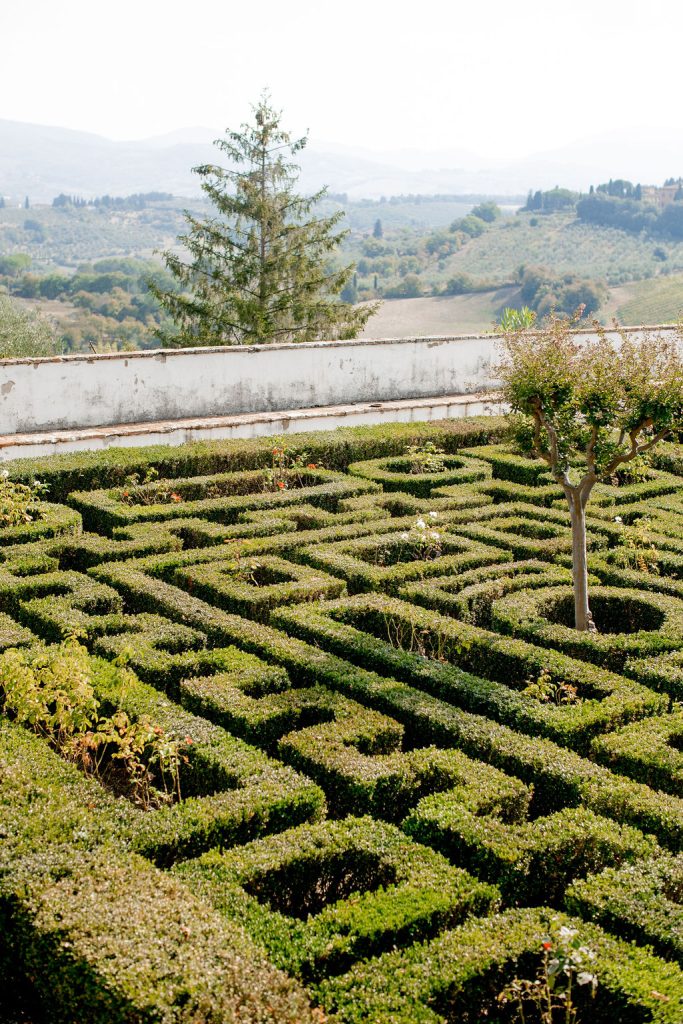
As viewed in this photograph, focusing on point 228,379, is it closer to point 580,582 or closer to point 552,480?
point 552,480

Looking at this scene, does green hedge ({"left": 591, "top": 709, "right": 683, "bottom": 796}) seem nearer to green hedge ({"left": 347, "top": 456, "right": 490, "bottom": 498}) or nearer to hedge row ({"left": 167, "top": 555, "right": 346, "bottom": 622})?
hedge row ({"left": 167, "top": 555, "right": 346, "bottom": 622})

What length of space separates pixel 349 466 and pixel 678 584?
5.52 m

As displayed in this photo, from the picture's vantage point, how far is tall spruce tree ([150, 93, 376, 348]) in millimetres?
29672

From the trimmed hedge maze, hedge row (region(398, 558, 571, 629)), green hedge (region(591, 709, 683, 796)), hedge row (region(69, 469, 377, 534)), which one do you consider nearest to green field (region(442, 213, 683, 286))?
hedge row (region(69, 469, 377, 534))

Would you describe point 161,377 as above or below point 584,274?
below

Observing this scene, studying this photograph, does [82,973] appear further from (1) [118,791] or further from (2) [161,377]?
(2) [161,377]

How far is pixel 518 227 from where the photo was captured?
119500mm

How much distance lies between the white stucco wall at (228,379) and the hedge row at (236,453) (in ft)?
4.18

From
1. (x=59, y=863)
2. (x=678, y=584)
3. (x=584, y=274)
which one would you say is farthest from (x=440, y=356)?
(x=584, y=274)

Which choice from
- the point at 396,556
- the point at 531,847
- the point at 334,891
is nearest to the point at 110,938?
the point at 334,891

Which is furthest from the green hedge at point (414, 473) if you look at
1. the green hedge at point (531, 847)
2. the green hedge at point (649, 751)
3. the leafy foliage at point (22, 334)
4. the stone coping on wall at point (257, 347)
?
the leafy foliage at point (22, 334)

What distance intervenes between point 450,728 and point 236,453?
7.57 meters

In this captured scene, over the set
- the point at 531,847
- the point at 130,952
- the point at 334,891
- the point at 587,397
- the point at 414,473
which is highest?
the point at 587,397

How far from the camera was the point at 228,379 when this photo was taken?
17547 millimetres
